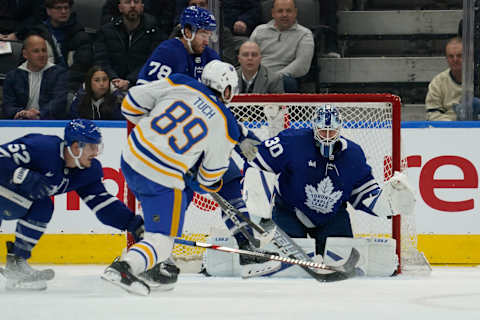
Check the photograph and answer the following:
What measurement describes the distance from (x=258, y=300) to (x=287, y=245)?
2.91 feet

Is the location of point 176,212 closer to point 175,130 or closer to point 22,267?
point 175,130

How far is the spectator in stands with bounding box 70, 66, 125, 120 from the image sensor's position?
523 centimetres

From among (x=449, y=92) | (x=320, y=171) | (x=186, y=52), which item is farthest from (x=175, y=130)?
(x=449, y=92)

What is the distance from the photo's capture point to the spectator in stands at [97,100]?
5227 mm

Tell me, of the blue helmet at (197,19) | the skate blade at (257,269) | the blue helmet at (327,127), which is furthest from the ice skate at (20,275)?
the blue helmet at (327,127)

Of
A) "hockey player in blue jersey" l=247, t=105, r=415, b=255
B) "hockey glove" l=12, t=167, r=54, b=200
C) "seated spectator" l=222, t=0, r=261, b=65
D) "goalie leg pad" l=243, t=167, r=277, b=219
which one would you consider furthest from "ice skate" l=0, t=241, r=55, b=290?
"seated spectator" l=222, t=0, r=261, b=65

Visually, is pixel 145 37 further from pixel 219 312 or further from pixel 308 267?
pixel 219 312

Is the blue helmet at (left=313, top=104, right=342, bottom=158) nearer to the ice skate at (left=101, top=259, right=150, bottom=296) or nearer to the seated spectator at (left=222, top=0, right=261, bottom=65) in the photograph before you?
the ice skate at (left=101, top=259, right=150, bottom=296)

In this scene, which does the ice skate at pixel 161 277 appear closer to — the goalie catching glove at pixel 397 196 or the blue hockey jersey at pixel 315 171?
the blue hockey jersey at pixel 315 171

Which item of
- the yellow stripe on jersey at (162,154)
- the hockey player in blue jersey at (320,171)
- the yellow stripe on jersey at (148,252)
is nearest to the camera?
the yellow stripe on jersey at (148,252)

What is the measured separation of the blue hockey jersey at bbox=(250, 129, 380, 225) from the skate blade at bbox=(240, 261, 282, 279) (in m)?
0.35

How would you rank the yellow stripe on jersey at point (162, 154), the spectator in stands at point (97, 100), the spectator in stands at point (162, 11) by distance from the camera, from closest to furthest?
the yellow stripe on jersey at point (162, 154), the spectator in stands at point (97, 100), the spectator in stands at point (162, 11)

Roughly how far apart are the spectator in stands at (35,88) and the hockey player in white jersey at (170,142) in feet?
5.70

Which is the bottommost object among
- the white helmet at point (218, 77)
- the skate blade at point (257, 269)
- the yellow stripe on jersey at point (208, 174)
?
the skate blade at point (257, 269)
